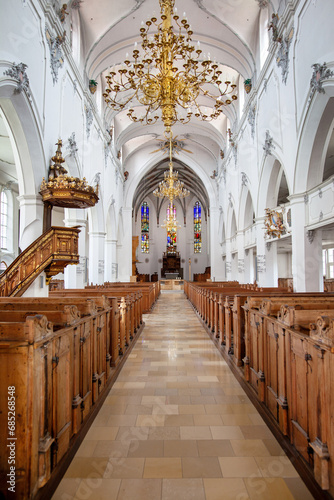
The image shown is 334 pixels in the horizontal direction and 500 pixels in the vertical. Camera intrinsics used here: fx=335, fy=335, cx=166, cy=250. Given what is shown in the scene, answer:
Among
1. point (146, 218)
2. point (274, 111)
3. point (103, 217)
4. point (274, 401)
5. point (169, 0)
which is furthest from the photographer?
point (146, 218)

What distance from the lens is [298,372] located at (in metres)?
2.49

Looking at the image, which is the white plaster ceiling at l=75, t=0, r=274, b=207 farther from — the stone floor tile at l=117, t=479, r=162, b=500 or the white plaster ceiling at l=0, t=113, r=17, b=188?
the stone floor tile at l=117, t=479, r=162, b=500

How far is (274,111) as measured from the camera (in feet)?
33.9

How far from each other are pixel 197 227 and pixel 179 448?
34.3m

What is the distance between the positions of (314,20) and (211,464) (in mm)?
8674

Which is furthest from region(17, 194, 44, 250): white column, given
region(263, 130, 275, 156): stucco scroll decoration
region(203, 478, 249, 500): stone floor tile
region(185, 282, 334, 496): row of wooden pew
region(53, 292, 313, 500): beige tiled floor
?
region(263, 130, 275, 156): stucco scroll decoration

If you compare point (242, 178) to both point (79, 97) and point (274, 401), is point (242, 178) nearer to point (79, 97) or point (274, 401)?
point (79, 97)

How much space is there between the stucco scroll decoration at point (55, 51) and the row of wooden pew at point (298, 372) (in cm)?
848

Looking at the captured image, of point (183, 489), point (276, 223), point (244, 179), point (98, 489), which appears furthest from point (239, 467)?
point (244, 179)

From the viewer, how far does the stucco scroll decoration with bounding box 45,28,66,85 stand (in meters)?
8.80

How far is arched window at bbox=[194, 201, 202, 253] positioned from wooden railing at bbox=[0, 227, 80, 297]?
1130 inches

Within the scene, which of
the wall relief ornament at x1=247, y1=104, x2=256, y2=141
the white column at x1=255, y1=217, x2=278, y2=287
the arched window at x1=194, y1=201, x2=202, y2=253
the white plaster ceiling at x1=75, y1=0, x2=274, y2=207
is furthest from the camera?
the arched window at x1=194, y1=201, x2=202, y2=253

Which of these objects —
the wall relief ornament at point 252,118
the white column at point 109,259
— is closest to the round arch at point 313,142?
the wall relief ornament at point 252,118

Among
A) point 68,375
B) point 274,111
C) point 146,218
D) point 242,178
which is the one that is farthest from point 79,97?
point 146,218
